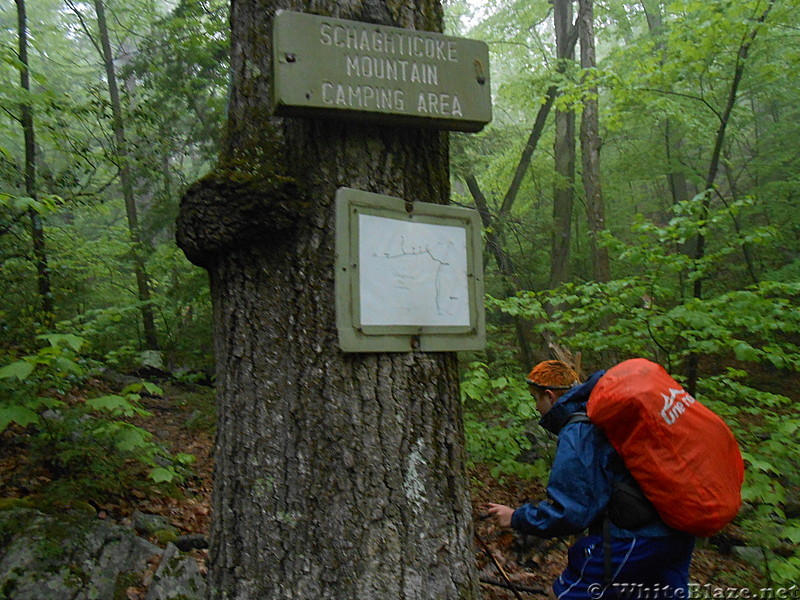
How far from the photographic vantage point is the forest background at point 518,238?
4.46 metres

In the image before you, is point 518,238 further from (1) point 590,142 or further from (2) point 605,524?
(2) point 605,524

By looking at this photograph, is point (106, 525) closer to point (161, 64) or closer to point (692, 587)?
point (692, 587)

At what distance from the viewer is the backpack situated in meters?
2.11

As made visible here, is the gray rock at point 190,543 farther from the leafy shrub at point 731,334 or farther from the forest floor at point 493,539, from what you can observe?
the leafy shrub at point 731,334

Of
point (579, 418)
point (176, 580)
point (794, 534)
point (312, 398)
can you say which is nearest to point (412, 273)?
point (312, 398)

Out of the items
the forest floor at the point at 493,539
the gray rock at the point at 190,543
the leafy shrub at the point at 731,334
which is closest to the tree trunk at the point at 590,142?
the leafy shrub at the point at 731,334

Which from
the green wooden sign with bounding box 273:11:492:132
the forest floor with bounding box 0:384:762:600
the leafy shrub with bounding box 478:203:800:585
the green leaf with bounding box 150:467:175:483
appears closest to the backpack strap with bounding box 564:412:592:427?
the forest floor with bounding box 0:384:762:600

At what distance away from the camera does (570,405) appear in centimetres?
259

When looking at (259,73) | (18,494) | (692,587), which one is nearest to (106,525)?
(18,494)

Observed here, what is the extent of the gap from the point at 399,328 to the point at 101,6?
1371 cm

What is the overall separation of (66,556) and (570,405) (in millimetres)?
2898

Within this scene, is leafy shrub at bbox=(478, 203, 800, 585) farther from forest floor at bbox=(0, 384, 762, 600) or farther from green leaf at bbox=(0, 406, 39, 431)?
green leaf at bbox=(0, 406, 39, 431)

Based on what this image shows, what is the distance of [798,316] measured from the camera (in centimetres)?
418

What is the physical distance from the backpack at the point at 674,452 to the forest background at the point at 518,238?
1861 millimetres
